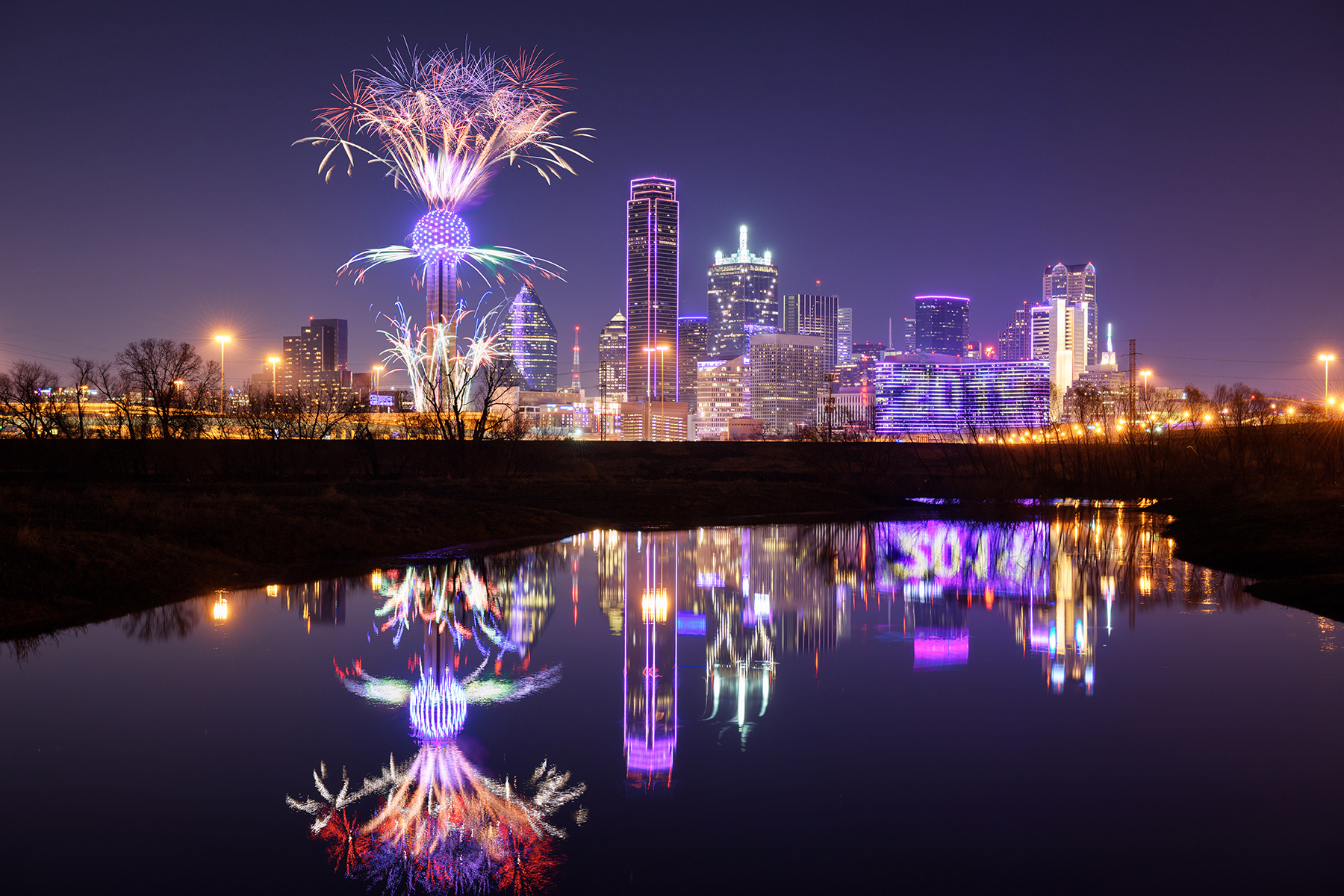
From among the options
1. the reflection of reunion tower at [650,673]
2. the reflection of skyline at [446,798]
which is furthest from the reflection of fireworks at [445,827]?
the reflection of reunion tower at [650,673]

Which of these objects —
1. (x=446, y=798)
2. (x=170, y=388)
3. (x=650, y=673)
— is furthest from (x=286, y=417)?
(x=446, y=798)

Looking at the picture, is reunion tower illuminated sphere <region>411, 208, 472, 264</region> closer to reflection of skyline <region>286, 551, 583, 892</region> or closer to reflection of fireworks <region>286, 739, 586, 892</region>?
reflection of skyline <region>286, 551, 583, 892</region>

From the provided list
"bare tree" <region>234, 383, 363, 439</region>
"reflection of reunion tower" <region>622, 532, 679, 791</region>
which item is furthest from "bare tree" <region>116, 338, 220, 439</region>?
"reflection of reunion tower" <region>622, 532, 679, 791</region>

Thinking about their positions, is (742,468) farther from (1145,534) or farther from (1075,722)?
Answer: (1075,722)

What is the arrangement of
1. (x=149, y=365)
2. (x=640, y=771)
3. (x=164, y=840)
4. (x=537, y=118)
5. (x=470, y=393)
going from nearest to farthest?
(x=164, y=840), (x=640, y=771), (x=537, y=118), (x=149, y=365), (x=470, y=393)

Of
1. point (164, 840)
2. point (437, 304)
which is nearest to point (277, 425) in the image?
point (437, 304)

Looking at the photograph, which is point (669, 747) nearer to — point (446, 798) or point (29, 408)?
point (446, 798)
